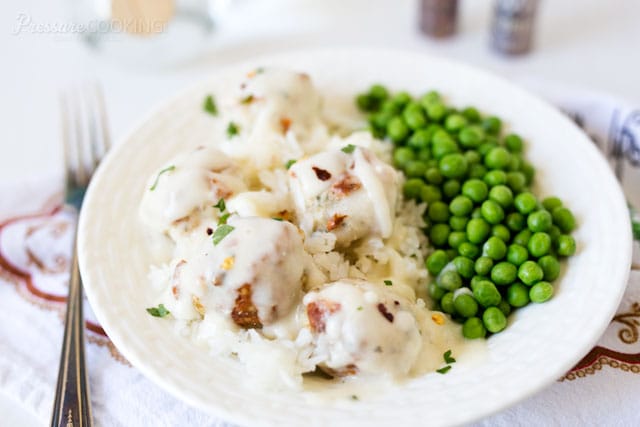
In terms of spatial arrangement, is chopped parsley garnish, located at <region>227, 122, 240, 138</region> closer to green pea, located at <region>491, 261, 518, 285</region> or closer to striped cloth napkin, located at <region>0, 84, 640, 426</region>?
striped cloth napkin, located at <region>0, 84, 640, 426</region>

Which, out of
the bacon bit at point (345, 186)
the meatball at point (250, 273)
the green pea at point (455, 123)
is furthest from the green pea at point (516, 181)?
the meatball at point (250, 273)

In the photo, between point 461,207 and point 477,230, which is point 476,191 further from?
point 477,230

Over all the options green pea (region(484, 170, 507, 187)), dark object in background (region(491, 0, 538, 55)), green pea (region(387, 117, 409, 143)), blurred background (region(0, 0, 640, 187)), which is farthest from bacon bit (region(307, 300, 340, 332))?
dark object in background (region(491, 0, 538, 55))

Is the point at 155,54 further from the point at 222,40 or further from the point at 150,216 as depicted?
the point at 150,216

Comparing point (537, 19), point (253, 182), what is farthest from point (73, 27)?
point (537, 19)

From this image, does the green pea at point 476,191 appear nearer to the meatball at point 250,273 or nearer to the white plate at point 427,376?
the white plate at point 427,376

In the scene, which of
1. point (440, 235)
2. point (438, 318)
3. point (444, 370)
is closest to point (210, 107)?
point (440, 235)
